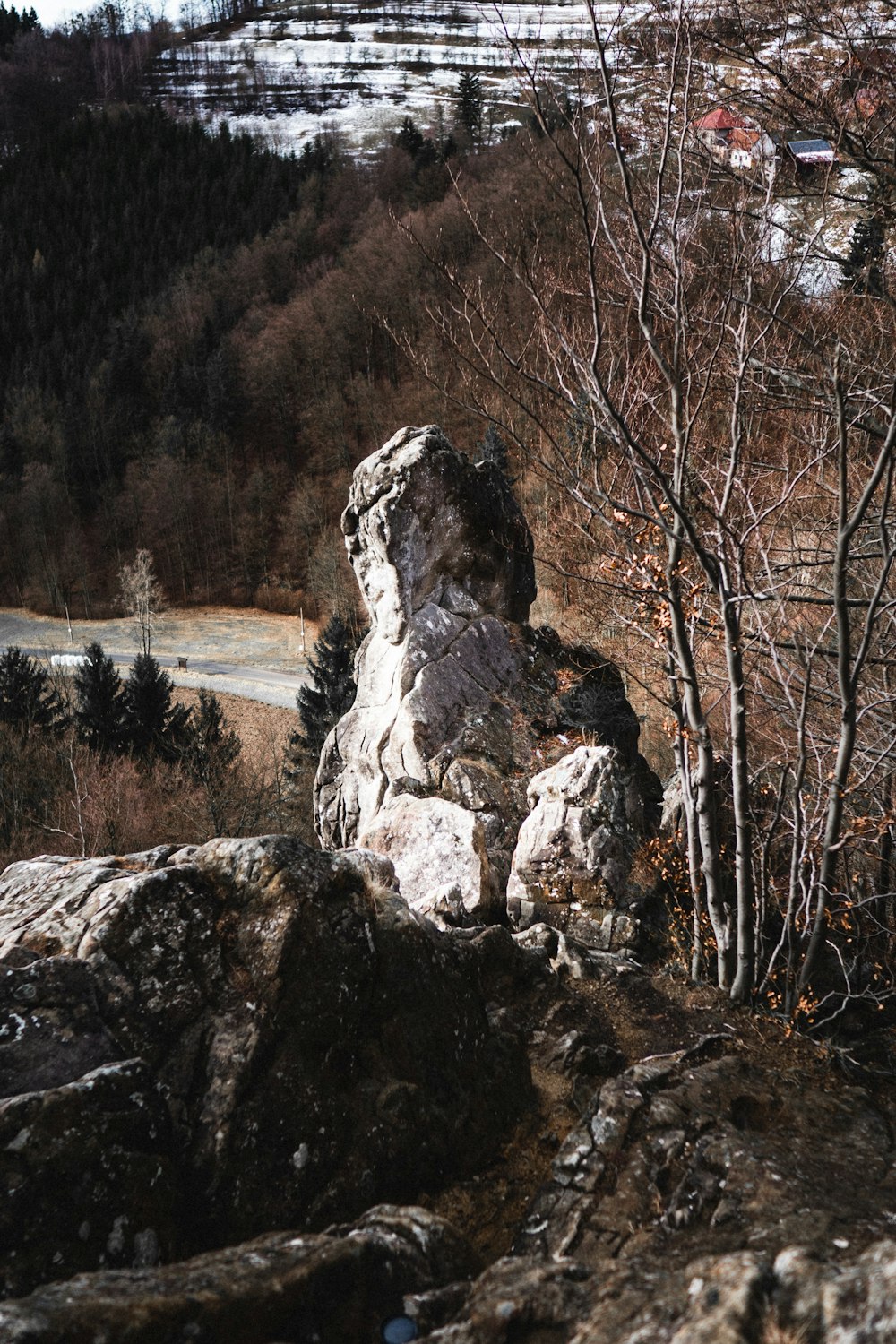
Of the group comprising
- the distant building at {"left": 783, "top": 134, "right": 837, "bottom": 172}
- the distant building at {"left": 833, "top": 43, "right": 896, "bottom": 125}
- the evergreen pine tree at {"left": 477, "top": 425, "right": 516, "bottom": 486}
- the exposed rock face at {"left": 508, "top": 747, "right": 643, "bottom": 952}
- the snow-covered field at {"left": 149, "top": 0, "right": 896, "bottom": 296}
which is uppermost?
the snow-covered field at {"left": 149, "top": 0, "right": 896, "bottom": 296}

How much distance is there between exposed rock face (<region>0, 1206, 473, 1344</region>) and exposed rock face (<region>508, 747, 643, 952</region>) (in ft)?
16.7

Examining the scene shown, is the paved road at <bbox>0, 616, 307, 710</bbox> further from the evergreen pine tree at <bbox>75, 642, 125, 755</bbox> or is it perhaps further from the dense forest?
the evergreen pine tree at <bbox>75, 642, 125, 755</bbox>

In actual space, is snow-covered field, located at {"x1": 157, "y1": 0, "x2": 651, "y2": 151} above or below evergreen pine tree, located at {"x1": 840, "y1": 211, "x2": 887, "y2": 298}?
above

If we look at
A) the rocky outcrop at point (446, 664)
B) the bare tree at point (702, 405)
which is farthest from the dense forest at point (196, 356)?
the bare tree at point (702, 405)

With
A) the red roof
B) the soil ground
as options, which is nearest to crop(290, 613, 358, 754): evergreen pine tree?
the soil ground

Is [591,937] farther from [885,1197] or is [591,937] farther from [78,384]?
[78,384]

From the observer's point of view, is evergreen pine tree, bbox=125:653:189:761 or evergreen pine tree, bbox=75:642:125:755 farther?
evergreen pine tree, bbox=125:653:189:761

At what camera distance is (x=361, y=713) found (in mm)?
13242

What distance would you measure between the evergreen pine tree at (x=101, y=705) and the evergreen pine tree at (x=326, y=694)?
6384mm

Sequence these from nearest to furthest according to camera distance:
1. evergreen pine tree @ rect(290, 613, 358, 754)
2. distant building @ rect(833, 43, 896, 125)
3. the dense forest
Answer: distant building @ rect(833, 43, 896, 125) → evergreen pine tree @ rect(290, 613, 358, 754) → the dense forest

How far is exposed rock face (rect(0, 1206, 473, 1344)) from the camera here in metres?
2.52

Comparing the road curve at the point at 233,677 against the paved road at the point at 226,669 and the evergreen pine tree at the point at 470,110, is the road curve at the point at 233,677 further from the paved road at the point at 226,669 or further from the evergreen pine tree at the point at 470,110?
the evergreen pine tree at the point at 470,110

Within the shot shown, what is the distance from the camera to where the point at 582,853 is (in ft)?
29.1

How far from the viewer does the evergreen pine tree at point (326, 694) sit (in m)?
27.8
